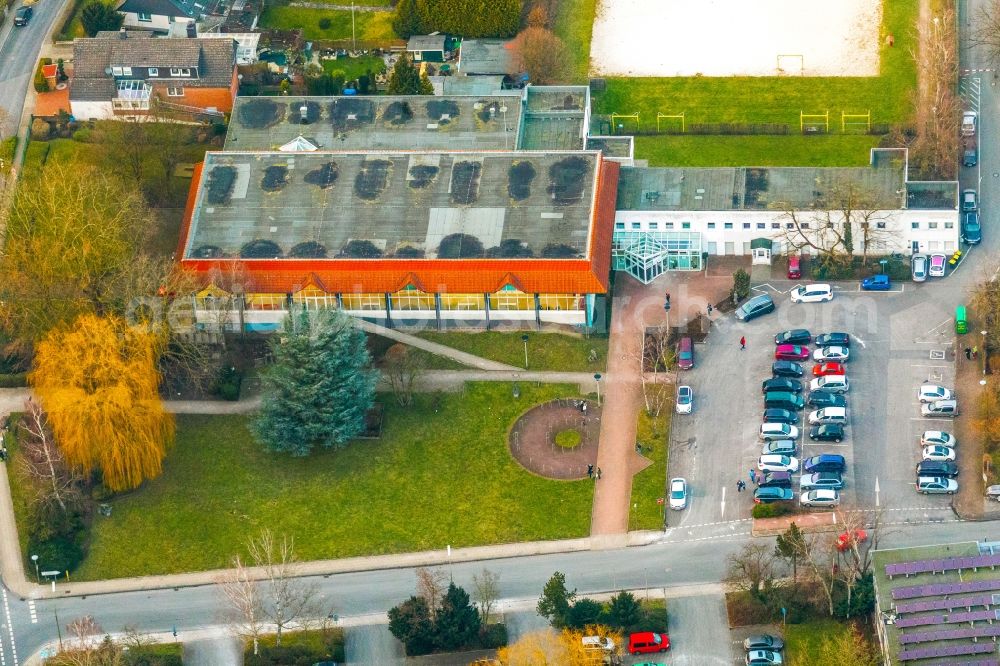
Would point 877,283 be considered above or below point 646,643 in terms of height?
above

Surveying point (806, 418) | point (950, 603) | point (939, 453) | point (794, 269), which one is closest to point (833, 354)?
point (806, 418)

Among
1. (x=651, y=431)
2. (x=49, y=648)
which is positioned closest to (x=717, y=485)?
(x=651, y=431)

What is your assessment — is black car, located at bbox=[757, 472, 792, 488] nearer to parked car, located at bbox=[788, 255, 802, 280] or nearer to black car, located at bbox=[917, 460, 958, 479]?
black car, located at bbox=[917, 460, 958, 479]

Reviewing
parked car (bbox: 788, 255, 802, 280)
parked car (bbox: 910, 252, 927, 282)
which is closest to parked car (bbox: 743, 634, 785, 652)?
parked car (bbox: 788, 255, 802, 280)

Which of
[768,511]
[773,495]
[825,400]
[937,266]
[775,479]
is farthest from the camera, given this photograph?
[937,266]

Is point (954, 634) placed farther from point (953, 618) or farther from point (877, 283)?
point (877, 283)

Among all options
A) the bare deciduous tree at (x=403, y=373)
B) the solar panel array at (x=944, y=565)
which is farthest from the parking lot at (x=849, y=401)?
the bare deciduous tree at (x=403, y=373)

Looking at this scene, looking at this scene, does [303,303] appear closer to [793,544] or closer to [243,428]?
[243,428]

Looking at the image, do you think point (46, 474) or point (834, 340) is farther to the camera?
point (834, 340)
